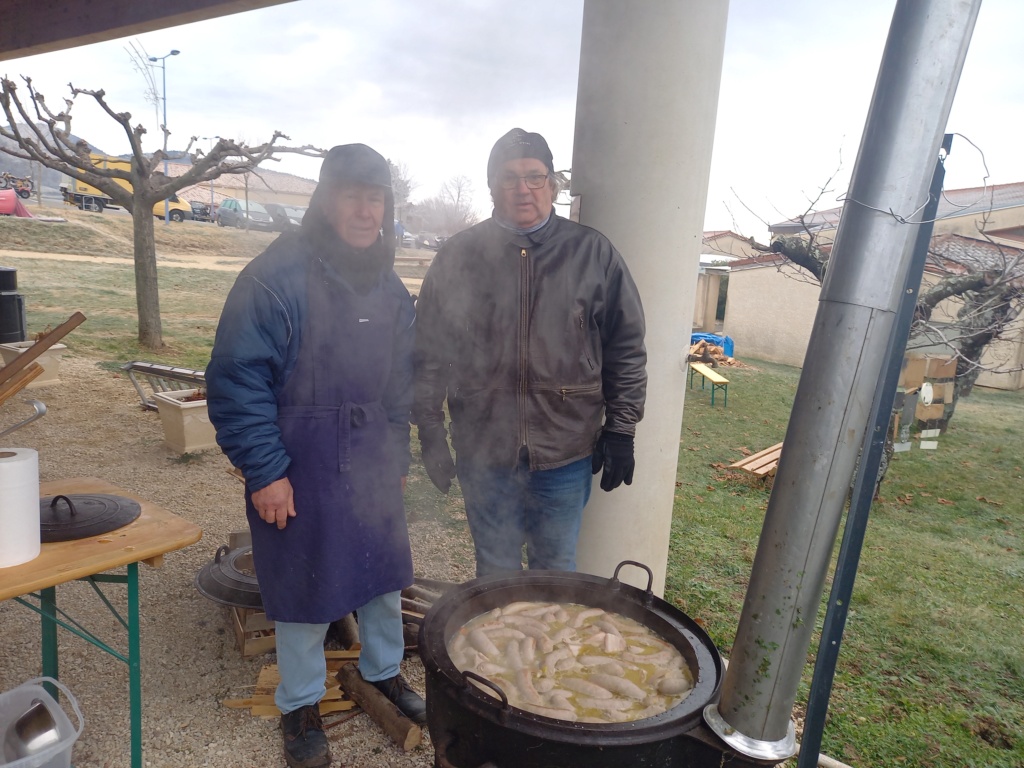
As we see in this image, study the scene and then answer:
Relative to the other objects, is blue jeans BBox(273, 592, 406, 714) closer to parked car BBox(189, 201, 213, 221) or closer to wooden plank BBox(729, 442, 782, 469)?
wooden plank BBox(729, 442, 782, 469)

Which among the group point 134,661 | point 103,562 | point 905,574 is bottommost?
point 905,574

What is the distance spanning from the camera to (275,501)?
2.23 meters

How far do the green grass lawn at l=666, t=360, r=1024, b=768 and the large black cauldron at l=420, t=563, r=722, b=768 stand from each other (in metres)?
1.52

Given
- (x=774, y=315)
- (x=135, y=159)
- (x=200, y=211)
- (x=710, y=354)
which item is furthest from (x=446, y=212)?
(x=200, y=211)

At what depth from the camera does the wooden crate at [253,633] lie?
3.14 meters

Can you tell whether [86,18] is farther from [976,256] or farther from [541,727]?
[976,256]

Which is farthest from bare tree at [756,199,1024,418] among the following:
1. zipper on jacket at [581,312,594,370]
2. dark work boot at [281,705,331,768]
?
dark work boot at [281,705,331,768]

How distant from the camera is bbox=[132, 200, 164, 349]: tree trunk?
29.8 feet

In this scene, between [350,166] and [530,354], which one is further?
[530,354]

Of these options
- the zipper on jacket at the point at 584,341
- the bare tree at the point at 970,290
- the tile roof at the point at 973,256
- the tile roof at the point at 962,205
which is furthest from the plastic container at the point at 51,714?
the tile roof at the point at 973,256

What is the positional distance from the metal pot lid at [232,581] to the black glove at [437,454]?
3.32 feet

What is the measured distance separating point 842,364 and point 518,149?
60.4 inches

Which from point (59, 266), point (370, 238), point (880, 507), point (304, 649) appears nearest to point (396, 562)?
point (304, 649)

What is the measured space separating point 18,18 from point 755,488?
7.72 m
